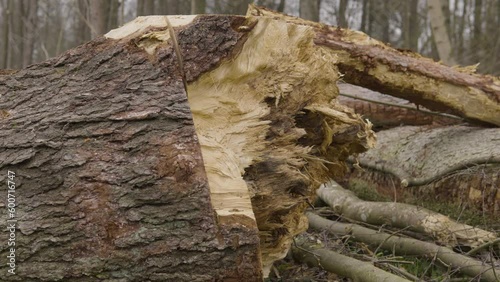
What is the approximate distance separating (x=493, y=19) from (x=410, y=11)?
3.02m

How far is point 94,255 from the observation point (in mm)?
2084

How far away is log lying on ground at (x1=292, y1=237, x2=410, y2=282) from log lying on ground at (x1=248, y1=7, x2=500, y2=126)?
142 cm

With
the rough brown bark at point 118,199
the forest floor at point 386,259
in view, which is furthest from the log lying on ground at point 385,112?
the rough brown bark at point 118,199

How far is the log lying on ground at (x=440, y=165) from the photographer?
156 inches

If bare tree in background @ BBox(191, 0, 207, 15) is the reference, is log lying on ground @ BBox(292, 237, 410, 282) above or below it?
below

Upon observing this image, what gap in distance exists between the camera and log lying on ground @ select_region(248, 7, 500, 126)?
13.8 feet

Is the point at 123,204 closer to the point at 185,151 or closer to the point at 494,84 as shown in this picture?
the point at 185,151

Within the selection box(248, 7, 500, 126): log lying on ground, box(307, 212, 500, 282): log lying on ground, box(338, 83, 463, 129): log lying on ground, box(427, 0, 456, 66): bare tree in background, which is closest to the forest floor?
box(307, 212, 500, 282): log lying on ground

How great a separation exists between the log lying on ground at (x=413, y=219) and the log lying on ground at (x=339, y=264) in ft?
1.43

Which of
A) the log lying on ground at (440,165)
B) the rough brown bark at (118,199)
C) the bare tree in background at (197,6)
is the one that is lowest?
the log lying on ground at (440,165)

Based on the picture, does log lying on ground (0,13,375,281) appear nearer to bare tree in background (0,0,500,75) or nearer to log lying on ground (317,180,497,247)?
log lying on ground (317,180,497,247)

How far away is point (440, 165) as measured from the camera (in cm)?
420

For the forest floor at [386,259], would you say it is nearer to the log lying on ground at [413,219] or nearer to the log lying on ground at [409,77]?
the log lying on ground at [413,219]

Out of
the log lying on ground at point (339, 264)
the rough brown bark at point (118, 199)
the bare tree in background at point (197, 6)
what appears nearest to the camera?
the rough brown bark at point (118, 199)
